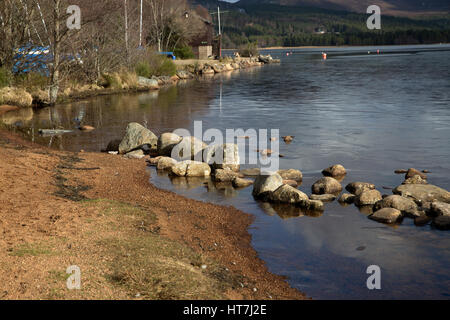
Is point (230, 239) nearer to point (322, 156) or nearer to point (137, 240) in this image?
point (137, 240)

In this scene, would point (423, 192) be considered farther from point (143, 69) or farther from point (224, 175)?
point (143, 69)

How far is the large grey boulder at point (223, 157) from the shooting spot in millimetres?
14427

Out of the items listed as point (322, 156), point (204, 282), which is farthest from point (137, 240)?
point (322, 156)

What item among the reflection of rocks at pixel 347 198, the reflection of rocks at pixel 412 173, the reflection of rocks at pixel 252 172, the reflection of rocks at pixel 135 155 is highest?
the reflection of rocks at pixel 135 155

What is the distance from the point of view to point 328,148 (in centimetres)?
1748

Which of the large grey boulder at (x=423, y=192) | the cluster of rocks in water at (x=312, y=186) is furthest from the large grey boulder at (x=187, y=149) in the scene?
the large grey boulder at (x=423, y=192)

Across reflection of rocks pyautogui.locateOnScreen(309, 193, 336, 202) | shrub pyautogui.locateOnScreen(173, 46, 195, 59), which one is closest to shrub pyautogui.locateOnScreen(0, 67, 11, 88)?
reflection of rocks pyautogui.locateOnScreen(309, 193, 336, 202)

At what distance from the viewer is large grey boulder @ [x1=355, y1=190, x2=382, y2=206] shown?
11305 mm

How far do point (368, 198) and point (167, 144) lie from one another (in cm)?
731

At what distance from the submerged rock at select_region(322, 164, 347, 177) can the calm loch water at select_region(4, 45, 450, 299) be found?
0.25 meters

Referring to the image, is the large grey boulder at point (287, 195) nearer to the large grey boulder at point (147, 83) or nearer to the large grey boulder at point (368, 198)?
the large grey boulder at point (368, 198)

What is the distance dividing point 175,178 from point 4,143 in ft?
20.6

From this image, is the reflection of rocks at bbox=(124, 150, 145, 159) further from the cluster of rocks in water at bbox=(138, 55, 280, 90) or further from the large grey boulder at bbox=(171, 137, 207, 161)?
the cluster of rocks in water at bbox=(138, 55, 280, 90)

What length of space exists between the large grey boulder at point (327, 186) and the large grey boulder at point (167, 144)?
553cm
